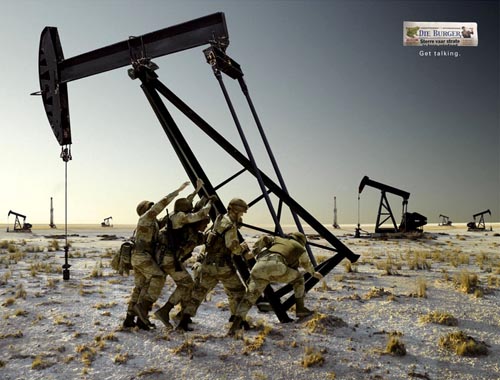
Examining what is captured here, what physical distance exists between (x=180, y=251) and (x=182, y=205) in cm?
77

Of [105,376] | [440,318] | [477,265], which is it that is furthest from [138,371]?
[477,265]

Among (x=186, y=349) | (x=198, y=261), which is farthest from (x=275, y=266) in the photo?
(x=186, y=349)

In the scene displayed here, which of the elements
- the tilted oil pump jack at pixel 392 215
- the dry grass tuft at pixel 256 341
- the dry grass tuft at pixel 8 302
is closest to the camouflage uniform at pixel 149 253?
the dry grass tuft at pixel 256 341

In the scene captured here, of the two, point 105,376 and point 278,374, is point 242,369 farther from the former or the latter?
point 105,376

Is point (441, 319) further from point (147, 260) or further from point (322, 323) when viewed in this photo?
point (147, 260)

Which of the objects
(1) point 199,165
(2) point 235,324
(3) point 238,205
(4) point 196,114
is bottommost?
(2) point 235,324

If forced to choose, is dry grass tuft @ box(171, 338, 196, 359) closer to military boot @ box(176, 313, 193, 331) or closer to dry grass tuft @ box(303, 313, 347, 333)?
military boot @ box(176, 313, 193, 331)

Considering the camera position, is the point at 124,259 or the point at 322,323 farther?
the point at 322,323

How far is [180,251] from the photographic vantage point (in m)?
5.94

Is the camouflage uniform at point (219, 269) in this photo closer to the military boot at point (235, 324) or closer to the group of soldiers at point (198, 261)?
the group of soldiers at point (198, 261)

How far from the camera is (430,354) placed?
5.10 metres

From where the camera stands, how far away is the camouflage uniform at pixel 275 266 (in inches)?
213

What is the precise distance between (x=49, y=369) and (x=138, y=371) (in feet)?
3.99

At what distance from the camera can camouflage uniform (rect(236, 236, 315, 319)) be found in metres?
5.41
